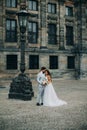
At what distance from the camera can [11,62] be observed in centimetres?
3077

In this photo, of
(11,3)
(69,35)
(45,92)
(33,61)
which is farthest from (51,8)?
(45,92)

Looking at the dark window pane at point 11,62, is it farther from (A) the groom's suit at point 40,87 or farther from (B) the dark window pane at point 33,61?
(A) the groom's suit at point 40,87

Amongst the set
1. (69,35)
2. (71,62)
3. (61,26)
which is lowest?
(71,62)

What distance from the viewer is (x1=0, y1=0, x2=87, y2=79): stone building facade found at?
30.8m

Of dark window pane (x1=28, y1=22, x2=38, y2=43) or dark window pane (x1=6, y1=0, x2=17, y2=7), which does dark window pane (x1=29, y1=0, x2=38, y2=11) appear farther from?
dark window pane (x1=6, y1=0, x2=17, y2=7)

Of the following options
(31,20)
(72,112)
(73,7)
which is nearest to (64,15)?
(73,7)

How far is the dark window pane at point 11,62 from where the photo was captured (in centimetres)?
3059

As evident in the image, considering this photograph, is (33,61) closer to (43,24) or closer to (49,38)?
(49,38)

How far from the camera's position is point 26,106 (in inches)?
561

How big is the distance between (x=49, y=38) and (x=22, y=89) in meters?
17.6

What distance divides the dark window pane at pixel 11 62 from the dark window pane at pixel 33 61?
1730 mm

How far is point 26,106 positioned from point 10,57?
55.5 ft

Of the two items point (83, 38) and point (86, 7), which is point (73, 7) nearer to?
point (86, 7)

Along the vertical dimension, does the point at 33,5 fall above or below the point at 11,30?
above
